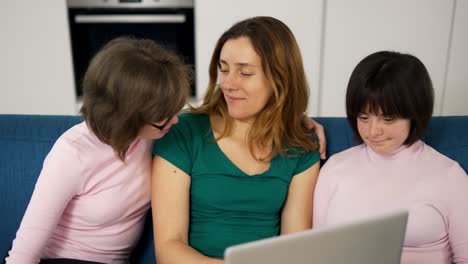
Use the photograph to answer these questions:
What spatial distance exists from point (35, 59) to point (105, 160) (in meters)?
1.72

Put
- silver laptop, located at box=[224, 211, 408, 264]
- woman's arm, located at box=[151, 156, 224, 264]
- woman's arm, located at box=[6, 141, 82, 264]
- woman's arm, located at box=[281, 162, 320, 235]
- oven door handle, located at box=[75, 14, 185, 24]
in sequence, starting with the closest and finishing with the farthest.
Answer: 1. silver laptop, located at box=[224, 211, 408, 264]
2. woman's arm, located at box=[6, 141, 82, 264]
3. woman's arm, located at box=[151, 156, 224, 264]
4. woman's arm, located at box=[281, 162, 320, 235]
5. oven door handle, located at box=[75, 14, 185, 24]

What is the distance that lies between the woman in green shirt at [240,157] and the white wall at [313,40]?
1302 millimetres

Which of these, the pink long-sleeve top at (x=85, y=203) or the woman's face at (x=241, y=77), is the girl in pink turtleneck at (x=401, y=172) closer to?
the woman's face at (x=241, y=77)

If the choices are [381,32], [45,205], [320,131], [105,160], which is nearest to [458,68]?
[381,32]

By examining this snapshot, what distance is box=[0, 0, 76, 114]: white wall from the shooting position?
246cm

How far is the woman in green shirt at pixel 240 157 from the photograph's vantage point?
3.85 ft

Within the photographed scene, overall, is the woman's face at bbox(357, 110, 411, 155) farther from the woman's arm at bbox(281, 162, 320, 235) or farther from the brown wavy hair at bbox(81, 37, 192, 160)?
the brown wavy hair at bbox(81, 37, 192, 160)

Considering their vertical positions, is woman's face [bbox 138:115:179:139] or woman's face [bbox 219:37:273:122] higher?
woman's face [bbox 219:37:273:122]

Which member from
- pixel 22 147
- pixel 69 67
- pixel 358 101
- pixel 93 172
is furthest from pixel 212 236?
pixel 69 67

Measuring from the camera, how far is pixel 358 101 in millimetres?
1106

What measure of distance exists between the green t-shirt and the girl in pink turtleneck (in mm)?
136

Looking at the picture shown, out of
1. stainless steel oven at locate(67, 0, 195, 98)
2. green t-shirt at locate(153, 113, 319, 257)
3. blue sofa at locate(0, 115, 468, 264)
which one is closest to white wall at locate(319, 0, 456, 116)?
stainless steel oven at locate(67, 0, 195, 98)

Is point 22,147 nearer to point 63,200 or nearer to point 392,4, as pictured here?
point 63,200

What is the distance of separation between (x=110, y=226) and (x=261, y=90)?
1.79 feet
